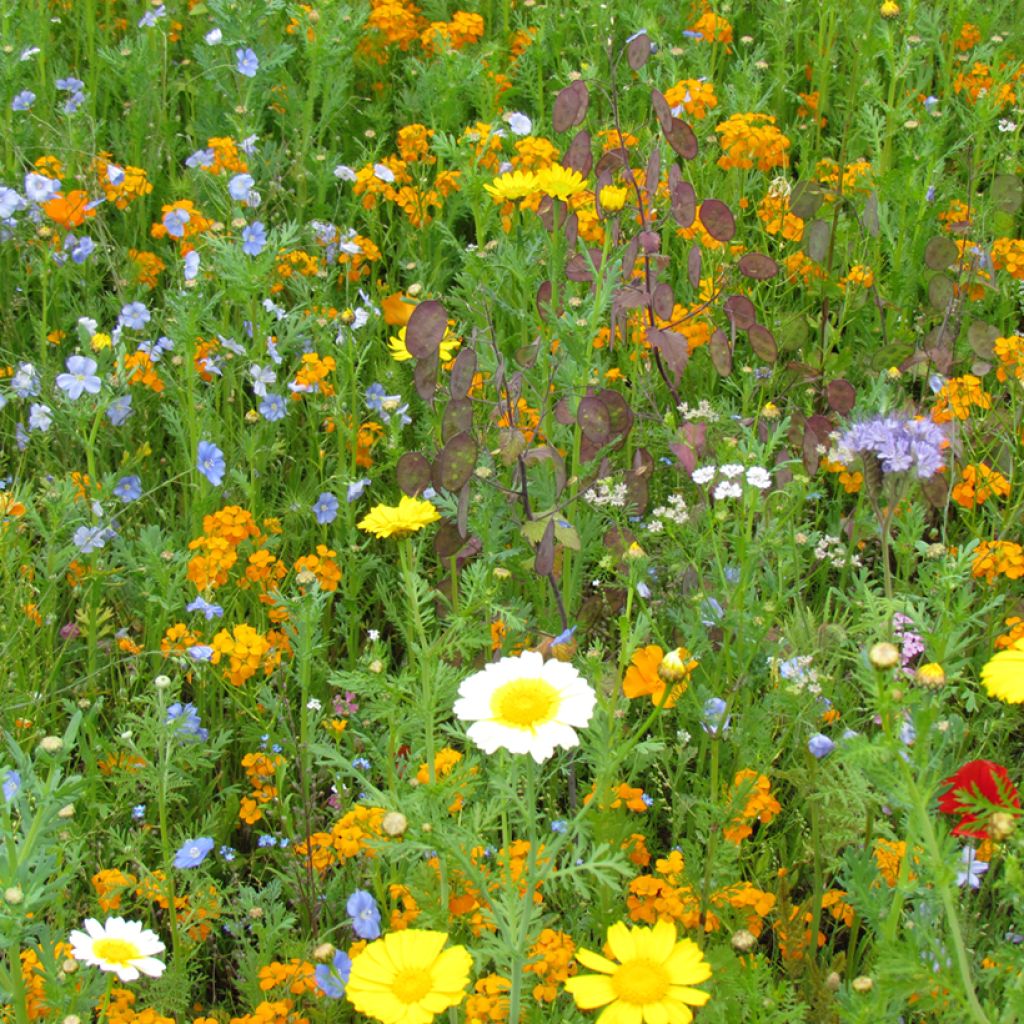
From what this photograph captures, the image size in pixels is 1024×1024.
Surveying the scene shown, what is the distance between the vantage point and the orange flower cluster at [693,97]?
340 cm

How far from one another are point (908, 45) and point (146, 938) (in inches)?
110

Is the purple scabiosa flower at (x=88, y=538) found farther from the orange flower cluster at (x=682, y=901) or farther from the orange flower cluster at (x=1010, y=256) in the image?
the orange flower cluster at (x=1010, y=256)

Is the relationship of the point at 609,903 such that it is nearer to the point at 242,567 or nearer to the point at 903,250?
the point at 242,567

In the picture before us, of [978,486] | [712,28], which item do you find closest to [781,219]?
[978,486]

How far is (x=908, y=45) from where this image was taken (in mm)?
3334

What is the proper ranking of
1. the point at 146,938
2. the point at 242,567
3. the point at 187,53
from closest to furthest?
the point at 146,938, the point at 242,567, the point at 187,53

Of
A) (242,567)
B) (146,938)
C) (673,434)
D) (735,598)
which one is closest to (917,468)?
(735,598)

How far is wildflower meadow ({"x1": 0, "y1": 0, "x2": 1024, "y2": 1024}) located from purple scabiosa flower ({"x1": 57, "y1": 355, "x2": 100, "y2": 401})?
0.4 inches

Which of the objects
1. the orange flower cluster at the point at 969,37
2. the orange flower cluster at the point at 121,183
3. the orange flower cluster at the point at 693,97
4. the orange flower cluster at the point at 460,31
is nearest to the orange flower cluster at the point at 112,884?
the orange flower cluster at the point at 121,183

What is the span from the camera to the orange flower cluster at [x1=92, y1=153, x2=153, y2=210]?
344 cm

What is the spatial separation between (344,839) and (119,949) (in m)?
0.46

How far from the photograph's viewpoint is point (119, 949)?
5.15 ft

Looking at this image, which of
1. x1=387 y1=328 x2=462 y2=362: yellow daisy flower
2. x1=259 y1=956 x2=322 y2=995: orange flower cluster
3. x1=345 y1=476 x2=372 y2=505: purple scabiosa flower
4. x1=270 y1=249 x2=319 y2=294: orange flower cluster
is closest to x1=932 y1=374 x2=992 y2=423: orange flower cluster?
x1=387 y1=328 x2=462 y2=362: yellow daisy flower

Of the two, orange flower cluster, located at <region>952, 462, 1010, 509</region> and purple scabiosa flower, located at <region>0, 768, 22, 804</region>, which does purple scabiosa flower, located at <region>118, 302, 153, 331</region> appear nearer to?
purple scabiosa flower, located at <region>0, 768, 22, 804</region>
